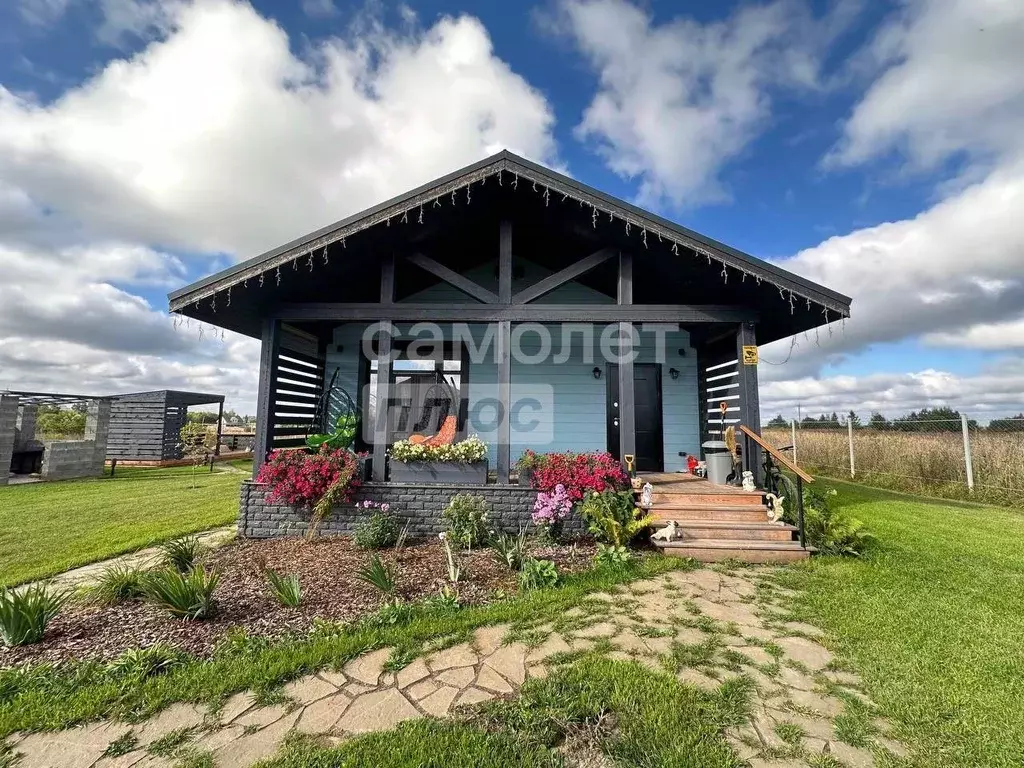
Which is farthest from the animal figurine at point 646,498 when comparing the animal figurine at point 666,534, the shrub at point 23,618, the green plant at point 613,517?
the shrub at point 23,618

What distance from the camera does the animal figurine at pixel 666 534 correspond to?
4.94 metres

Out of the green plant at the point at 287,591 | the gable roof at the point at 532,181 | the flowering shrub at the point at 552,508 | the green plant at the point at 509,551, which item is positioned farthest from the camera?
the gable roof at the point at 532,181

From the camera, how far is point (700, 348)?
845cm

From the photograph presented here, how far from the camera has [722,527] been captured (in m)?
5.06

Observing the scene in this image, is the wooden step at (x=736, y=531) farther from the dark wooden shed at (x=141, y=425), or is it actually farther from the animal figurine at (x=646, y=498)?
the dark wooden shed at (x=141, y=425)

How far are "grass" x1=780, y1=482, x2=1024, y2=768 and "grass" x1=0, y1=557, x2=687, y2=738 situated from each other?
6.70 feet

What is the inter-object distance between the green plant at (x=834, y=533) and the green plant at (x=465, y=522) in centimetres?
380

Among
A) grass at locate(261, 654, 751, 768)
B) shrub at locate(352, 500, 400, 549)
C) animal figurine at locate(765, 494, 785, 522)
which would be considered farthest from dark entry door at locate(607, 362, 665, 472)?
grass at locate(261, 654, 751, 768)

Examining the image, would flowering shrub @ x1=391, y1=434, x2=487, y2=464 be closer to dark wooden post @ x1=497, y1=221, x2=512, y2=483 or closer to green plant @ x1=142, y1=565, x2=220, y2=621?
dark wooden post @ x1=497, y1=221, x2=512, y2=483

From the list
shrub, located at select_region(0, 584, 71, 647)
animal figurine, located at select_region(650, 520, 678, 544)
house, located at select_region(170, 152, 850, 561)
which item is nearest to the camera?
shrub, located at select_region(0, 584, 71, 647)

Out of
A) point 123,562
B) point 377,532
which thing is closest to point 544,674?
point 377,532

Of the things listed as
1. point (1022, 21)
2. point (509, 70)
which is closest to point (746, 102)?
point (1022, 21)

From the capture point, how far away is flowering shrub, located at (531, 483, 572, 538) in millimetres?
5285

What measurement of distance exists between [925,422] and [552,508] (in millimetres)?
9451
